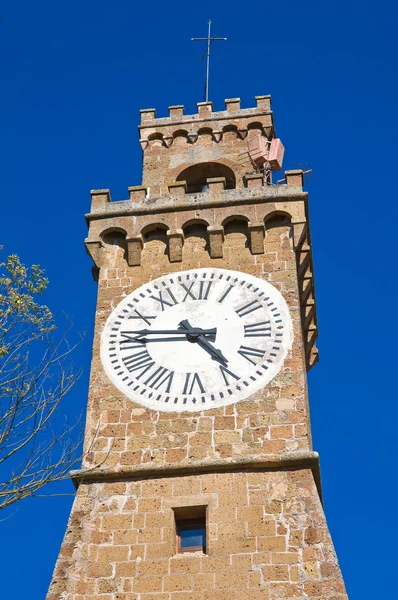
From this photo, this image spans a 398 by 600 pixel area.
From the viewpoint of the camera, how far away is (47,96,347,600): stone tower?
17.6 metres

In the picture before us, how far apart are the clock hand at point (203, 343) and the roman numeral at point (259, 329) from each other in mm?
590

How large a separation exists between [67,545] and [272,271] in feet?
19.7

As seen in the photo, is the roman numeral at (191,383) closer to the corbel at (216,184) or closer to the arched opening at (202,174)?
the corbel at (216,184)

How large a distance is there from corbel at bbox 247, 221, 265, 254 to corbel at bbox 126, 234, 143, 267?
1.94m

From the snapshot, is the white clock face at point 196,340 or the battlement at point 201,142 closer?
the white clock face at point 196,340

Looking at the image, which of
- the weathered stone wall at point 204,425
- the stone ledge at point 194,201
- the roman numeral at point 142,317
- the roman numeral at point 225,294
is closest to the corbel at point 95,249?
the stone ledge at point 194,201

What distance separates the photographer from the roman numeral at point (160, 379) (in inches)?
789

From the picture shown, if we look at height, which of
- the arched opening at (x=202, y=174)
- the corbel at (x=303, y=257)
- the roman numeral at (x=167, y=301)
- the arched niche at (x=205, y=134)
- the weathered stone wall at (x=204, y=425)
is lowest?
the weathered stone wall at (x=204, y=425)

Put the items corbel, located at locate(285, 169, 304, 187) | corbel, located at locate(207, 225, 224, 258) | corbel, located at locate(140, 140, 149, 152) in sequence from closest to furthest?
corbel, located at locate(207, 225, 224, 258) → corbel, located at locate(285, 169, 304, 187) → corbel, located at locate(140, 140, 149, 152)

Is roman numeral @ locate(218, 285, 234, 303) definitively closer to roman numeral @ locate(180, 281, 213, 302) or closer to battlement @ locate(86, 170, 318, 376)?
roman numeral @ locate(180, 281, 213, 302)

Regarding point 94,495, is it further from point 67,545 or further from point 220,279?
point 220,279

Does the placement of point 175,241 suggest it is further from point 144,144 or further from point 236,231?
point 144,144

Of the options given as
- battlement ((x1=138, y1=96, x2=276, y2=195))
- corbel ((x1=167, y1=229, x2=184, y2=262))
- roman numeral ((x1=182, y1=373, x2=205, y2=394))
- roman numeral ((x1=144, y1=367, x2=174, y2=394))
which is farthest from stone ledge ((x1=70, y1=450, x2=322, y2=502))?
battlement ((x1=138, y1=96, x2=276, y2=195))

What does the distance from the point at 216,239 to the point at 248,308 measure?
1.71 m
